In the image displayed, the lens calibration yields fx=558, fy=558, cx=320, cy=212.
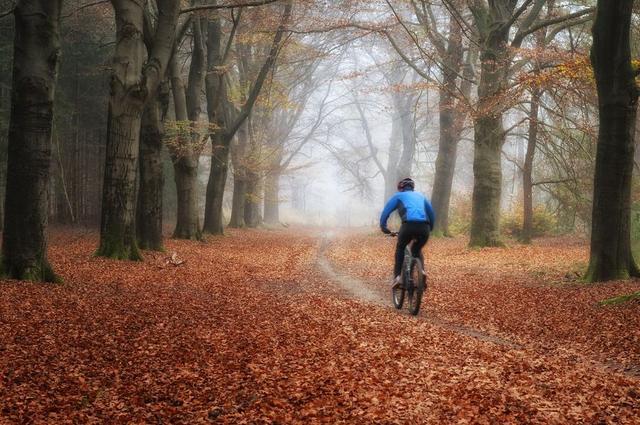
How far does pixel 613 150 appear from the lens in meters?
10.2

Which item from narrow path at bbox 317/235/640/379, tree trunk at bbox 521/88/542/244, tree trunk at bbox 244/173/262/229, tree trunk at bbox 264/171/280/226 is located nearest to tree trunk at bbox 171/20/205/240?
narrow path at bbox 317/235/640/379

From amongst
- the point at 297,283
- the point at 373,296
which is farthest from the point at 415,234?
the point at 297,283

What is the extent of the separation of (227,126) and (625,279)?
17016 millimetres

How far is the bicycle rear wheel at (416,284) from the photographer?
8.70 meters

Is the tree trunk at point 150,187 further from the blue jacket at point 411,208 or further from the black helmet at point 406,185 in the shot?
the blue jacket at point 411,208

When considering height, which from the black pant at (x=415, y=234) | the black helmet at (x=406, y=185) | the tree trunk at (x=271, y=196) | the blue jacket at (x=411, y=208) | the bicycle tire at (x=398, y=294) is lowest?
the bicycle tire at (x=398, y=294)

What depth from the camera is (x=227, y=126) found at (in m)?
23.5

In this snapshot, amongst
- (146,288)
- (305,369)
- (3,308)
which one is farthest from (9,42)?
(305,369)

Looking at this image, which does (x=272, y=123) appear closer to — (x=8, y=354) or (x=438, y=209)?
(x=438, y=209)

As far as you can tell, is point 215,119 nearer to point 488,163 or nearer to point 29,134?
point 488,163

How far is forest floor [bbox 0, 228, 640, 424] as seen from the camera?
4.59 meters

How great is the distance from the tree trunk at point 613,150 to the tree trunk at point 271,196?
24.4 metres

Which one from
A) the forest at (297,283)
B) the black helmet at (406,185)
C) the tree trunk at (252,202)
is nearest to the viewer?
the forest at (297,283)

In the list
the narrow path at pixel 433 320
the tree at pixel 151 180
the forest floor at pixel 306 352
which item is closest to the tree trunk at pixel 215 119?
the tree at pixel 151 180
